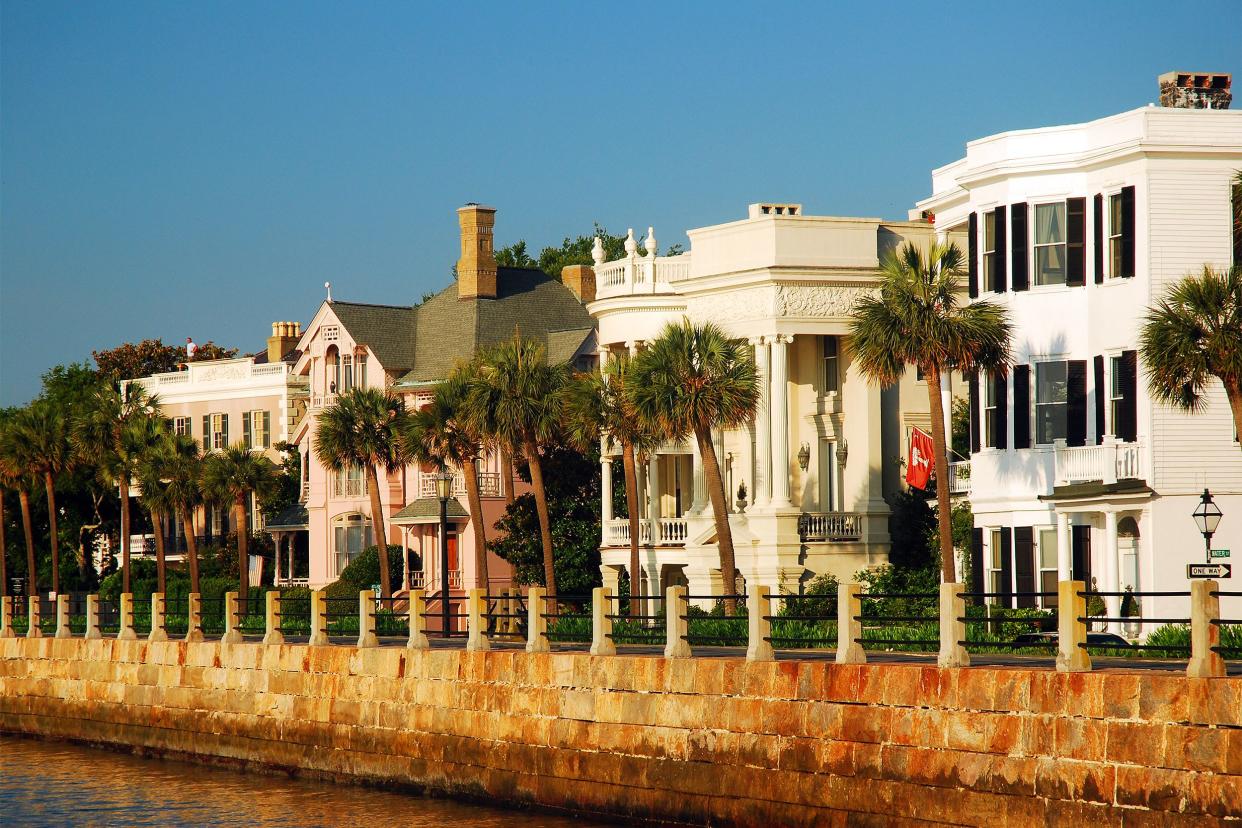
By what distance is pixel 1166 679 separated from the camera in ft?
66.6

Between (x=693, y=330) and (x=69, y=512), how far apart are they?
4478 cm

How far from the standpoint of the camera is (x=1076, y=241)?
1527 inches

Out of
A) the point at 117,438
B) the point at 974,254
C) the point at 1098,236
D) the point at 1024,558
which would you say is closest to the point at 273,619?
the point at 1024,558

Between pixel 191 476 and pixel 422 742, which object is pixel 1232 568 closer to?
pixel 422 742

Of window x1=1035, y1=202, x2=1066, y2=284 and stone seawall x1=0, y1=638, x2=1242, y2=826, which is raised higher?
window x1=1035, y1=202, x2=1066, y2=284

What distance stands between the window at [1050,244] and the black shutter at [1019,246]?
0.22 meters

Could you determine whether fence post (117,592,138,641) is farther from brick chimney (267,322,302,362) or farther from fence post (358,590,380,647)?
brick chimney (267,322,302,362)

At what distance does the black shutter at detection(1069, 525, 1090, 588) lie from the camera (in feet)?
127

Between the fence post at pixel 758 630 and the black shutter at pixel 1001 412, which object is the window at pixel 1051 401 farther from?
the fence post at pixel 758 630

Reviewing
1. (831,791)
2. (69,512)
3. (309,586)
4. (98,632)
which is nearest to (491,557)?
(309,586)

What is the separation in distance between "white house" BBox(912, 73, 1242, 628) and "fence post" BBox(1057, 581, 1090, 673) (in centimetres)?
1436

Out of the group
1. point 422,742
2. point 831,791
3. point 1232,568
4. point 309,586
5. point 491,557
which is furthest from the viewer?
point 309,586

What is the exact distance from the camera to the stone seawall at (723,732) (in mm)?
20359

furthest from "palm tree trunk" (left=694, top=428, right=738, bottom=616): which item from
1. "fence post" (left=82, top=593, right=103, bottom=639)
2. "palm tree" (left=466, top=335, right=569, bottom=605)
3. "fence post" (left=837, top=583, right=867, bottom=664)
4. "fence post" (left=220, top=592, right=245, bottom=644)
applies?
"fence post" (left=837, top=583, right=867, bottom=664)
